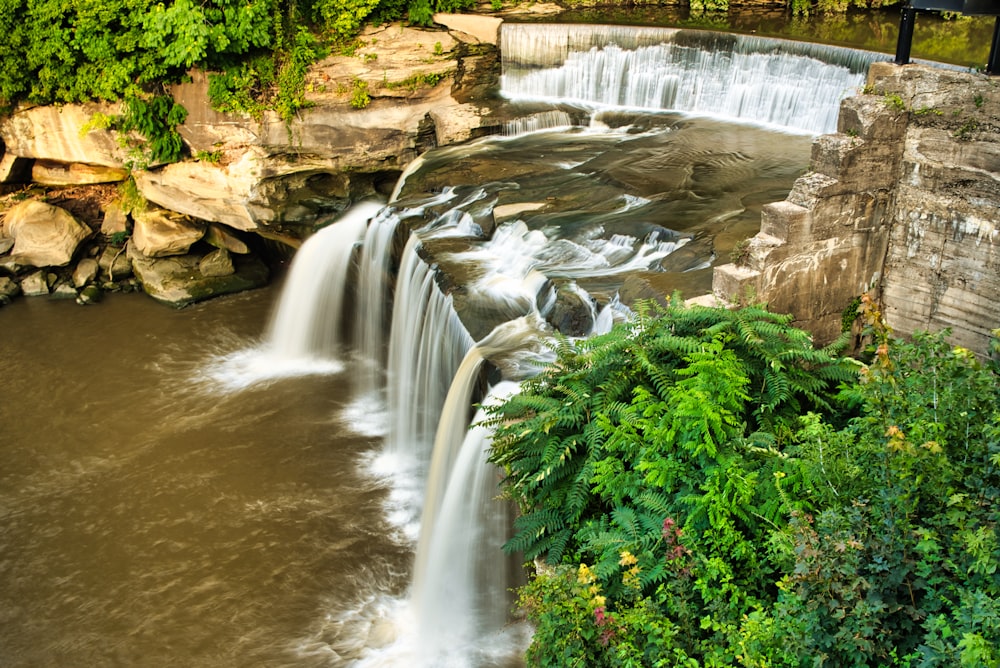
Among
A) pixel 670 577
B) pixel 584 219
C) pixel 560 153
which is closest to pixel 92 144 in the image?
pixel 560 153

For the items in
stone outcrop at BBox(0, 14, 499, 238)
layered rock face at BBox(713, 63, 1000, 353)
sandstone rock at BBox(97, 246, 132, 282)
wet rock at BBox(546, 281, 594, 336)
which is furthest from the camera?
sandstone rock at BBox(97, 246, 132, 282)

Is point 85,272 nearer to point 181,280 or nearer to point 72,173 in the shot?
point 181,280

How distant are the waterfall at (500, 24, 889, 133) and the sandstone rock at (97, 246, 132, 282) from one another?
691cm

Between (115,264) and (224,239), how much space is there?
1.80m

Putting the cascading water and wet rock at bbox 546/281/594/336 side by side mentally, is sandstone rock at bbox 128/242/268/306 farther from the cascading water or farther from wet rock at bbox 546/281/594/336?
wet rock at bbox 546/281/594/336

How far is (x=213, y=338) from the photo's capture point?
43.0 ft

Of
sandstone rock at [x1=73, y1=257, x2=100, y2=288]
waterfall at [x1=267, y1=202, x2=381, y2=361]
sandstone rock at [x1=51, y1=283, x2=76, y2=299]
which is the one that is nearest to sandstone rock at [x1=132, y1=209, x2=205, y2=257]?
sandstone rock at [x1=73, y1=257, x2=100, y2=288]

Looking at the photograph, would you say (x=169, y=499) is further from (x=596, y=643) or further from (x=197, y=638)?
(x=596, y=643)

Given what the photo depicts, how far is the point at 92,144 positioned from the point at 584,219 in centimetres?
849

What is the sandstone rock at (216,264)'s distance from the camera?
47.1 ft

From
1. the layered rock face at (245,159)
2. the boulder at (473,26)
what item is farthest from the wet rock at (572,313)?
the boulder at (473,26)

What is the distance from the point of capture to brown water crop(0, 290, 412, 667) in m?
8.02

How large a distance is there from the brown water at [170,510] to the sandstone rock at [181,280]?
1111 millimetres

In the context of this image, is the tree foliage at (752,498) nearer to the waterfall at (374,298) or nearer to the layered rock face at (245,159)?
the waterfall at (374,298)
